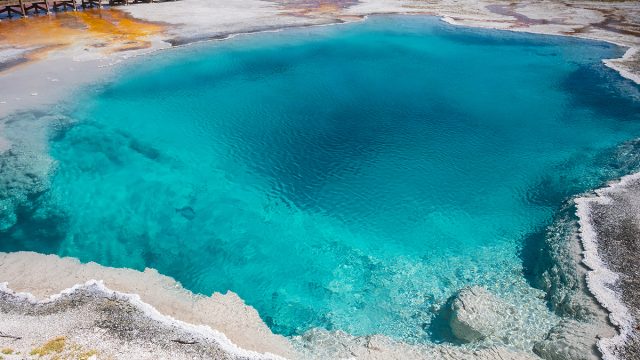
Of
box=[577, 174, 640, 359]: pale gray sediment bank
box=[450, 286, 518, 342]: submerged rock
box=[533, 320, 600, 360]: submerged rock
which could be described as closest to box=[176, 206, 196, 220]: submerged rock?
box=[450, 286, 518, 342]: submerged rock

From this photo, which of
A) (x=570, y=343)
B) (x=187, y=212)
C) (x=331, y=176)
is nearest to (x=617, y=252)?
(x=570, y=343)

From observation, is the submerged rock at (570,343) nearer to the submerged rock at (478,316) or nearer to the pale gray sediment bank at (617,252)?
the pale gray sediment bank at (617,252)

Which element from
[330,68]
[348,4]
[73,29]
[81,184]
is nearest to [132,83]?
[81,184]

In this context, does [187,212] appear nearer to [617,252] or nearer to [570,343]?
[570,343]

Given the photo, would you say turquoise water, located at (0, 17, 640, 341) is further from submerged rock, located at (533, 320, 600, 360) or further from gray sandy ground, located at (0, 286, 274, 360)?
gray sandy ground, located at (0, 286, 274, 360)

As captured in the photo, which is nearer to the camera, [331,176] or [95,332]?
[95,332]

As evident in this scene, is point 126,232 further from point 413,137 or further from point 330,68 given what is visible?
point 330,68

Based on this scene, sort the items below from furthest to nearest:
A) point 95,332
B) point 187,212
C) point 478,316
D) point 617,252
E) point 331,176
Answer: point 331,176
point 187,212
point 617,252
point 478,316
point 95,332
